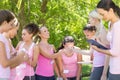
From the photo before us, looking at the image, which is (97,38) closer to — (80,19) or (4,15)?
(4,15)

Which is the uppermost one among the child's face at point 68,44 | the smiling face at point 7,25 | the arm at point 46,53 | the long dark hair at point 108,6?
the long dark hair at point 108,6

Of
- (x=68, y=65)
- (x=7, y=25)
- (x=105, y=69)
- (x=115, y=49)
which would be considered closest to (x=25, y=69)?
(x=68, y=65)

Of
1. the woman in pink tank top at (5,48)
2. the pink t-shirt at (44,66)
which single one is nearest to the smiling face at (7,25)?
the woman in pink tank top at (5,48)

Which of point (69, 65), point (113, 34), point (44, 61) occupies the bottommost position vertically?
point (69, 65)

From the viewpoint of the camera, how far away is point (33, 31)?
17.6ft

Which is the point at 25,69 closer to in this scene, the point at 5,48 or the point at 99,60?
the point at 99,60

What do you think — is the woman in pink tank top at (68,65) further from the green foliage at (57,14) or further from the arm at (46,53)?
the green foliage at (57,14)

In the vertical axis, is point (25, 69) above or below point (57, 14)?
above

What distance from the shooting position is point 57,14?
1370 cm

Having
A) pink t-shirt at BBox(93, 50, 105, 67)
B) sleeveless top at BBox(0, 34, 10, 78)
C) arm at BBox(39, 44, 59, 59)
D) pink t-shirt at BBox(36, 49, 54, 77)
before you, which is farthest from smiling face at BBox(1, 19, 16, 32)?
pink t-shirt at BBox(36, 49, 54, 77)

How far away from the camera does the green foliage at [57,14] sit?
13.1 m

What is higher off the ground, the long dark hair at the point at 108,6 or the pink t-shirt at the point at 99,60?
the long dark hair at the point at 108,6

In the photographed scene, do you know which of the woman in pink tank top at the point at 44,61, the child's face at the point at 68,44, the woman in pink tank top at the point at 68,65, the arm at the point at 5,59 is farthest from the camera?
the woman in pink tank top at the point at 68,65

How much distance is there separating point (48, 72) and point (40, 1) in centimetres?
838
